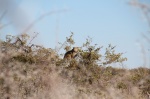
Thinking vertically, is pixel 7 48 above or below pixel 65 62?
below

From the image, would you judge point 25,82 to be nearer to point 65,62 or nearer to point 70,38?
point 65,62

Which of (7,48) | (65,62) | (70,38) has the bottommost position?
(7,48)

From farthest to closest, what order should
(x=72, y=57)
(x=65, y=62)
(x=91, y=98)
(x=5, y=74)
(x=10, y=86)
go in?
(x=72, y=57), (x=65, y=62), (x=91, y=98), (x=10, y=86), (x=5, y=74)

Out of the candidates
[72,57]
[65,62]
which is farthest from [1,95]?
[72,57]

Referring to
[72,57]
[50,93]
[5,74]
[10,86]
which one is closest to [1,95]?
[10,86]

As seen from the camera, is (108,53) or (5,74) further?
(108,53)

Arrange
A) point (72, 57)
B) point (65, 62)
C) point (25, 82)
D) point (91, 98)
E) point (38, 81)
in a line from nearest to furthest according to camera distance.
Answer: point (38, 81) < point (25, 82) < point (91, 98) < point (65, 62) < point (72, 57)

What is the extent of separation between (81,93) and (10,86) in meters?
2.55

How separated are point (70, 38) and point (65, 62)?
1854mm

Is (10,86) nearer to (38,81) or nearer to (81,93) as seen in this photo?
(38,81)

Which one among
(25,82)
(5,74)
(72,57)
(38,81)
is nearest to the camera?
(5,74)

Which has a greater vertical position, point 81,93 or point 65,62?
point 65,62

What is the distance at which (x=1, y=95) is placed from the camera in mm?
5520

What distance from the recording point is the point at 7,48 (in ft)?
12.0
